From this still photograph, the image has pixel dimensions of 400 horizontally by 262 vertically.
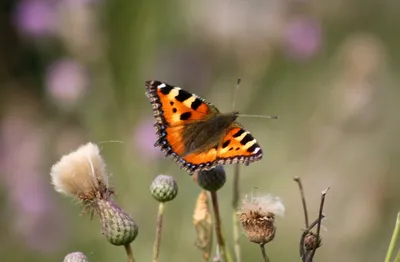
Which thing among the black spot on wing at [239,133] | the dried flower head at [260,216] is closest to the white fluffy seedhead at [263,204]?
the dried flower head at [260,216]

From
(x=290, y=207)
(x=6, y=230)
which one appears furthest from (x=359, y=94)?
(x=6, y=230)

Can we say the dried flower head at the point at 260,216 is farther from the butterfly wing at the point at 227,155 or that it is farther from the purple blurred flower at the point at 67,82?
the purple blurred flower at the point at 67,82

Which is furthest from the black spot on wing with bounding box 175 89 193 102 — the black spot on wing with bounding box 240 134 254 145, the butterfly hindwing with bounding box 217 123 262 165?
the black spot on wing with bounding box 240 134 254 145

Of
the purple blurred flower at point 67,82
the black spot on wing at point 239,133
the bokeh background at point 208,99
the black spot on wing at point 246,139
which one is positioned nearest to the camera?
the black spot on wing at point 246,139

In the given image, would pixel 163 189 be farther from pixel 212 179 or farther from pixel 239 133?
pixel 239 133

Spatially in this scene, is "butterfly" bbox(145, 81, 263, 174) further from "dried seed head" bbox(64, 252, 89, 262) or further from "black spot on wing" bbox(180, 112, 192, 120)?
Result: "dried seed head" bbox(64, 252, 89, 262)

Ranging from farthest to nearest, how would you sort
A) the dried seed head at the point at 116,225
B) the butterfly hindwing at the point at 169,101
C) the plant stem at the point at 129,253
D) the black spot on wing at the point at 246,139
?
the butterfly hindwing at the point at 169,101, the black spot on wing at the point at 246,139, the dried seed head at the point at 116,225, the plant stem at the point at 129,253
